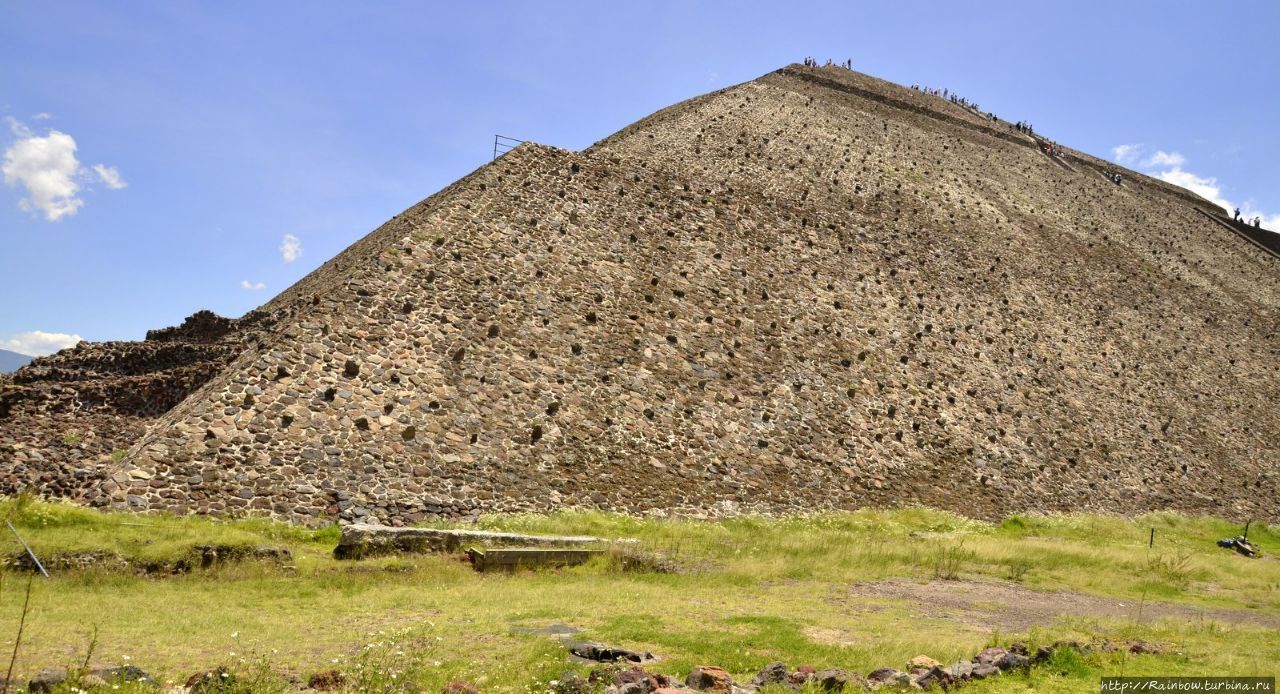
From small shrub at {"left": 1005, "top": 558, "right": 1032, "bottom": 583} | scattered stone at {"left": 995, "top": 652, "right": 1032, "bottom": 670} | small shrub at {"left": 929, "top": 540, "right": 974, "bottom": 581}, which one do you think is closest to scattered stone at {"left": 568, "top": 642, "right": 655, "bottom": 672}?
scattered stone at {"left": 995, "top": 652, "right": 1032, "bottom": 670}

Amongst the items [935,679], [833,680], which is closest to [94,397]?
[833,680]

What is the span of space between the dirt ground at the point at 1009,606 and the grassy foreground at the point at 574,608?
119mm

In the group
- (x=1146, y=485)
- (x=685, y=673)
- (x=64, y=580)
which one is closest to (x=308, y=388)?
(x=64, y=580)

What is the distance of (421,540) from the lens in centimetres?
1391

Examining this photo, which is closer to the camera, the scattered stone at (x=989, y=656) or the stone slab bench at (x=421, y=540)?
the scattered stone at (x=989, y=656)

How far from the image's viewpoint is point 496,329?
19531 millimetres

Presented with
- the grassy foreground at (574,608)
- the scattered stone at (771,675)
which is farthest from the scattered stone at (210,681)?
the scattered stone at (771,675)

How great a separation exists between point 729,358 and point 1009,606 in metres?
11.3

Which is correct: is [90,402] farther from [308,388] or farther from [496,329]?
[496,329]

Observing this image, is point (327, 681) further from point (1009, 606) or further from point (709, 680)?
point (1009, 606)

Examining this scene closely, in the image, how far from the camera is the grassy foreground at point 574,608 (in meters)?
7.74

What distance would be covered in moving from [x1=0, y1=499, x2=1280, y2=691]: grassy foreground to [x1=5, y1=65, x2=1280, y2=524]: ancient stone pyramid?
5.74 ft

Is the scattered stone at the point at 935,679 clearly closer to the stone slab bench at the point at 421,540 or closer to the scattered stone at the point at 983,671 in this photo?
the scattered stone at the point at 983,671

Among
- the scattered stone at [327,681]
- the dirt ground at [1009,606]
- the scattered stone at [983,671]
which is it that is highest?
the scattered stone at [983,671]
